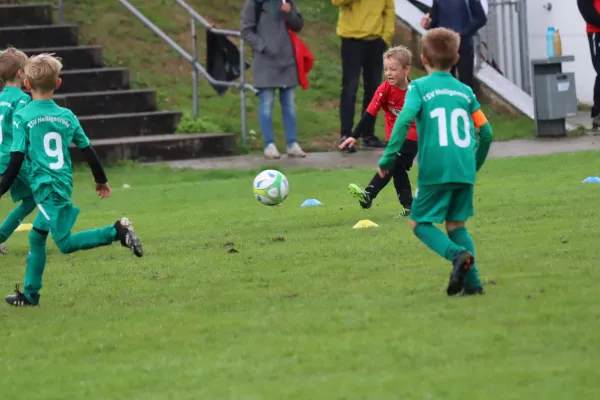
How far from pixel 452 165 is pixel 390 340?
53.9 inches

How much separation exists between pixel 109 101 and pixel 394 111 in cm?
791

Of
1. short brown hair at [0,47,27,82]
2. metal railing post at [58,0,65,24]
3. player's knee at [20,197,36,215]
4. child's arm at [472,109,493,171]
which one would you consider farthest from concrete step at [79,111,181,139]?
child's arm at [472,109,493,171]

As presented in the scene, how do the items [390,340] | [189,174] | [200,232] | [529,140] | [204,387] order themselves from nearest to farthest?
[204,387]
[390,340]
[200,232]
[189,174]
[529,140]

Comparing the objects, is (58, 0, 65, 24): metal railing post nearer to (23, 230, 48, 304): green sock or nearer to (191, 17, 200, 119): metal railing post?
(191, 17, 200, 119): metal railing post

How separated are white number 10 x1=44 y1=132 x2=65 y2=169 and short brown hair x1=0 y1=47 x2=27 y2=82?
2276 millimetres

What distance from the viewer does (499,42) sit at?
1994 centimetres

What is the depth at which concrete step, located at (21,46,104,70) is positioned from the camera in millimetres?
18109

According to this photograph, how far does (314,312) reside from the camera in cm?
657

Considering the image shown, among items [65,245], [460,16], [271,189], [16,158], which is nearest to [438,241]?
[65,245]

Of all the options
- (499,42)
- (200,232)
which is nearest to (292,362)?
(200,232)

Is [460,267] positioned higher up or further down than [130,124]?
higher up

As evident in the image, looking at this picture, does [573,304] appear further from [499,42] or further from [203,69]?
[499,42]

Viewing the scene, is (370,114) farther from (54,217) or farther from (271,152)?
(271,152)

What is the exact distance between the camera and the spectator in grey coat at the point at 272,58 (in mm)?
15602
